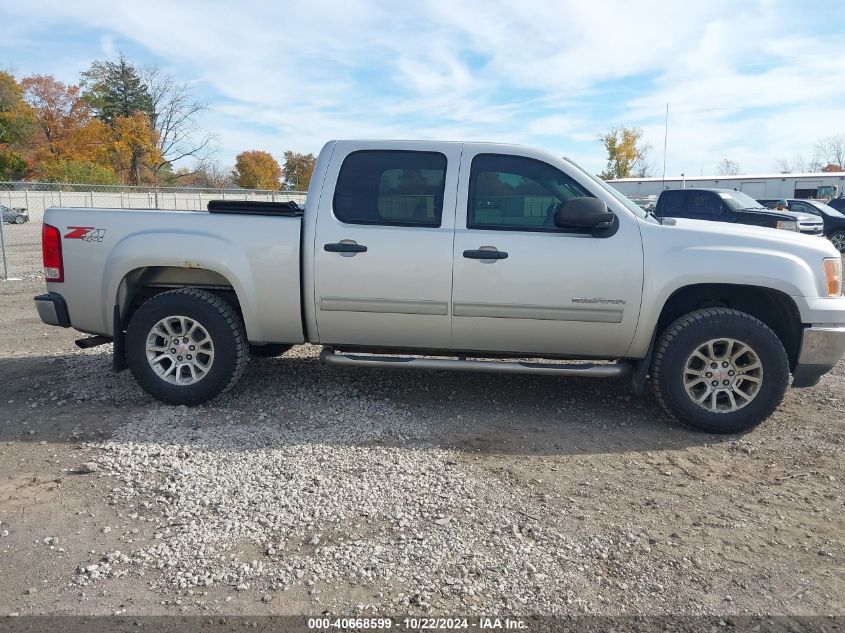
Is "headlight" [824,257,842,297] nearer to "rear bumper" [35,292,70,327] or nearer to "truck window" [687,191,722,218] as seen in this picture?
Answer: "rear bumper" [35,292,70,327]

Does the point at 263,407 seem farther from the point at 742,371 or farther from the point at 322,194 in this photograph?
the point at 742,371

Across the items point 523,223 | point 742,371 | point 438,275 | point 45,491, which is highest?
point 523,223

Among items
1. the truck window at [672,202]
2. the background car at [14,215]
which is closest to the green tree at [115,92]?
the background car at [14,215]

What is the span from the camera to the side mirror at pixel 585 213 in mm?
4492

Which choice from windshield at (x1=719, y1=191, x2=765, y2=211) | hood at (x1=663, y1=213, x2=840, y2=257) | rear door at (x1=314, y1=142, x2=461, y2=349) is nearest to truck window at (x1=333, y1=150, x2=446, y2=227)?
rear door at (x1=314, y1=142, x2=461, y2=349)

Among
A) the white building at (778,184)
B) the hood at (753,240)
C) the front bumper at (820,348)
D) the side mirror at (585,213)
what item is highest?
the white building at (778,184)

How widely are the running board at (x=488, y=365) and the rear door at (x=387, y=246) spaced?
0.50 feet

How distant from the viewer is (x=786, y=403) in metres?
5.45

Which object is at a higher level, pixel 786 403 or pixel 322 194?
pixel 322 194

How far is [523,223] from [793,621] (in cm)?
291

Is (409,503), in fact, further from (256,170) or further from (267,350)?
(256,170)

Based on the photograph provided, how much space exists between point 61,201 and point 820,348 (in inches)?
1383

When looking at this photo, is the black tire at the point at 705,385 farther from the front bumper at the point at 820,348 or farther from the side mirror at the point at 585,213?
the side mirror at the point at 585,213

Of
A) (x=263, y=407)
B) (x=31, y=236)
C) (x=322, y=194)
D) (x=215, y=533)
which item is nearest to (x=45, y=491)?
(x=215, y=533)
